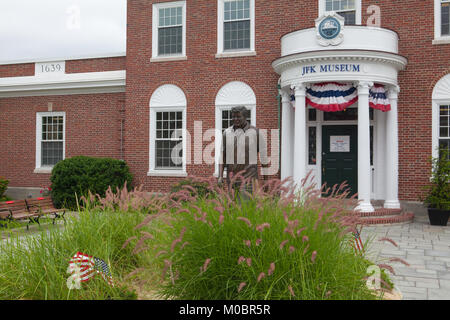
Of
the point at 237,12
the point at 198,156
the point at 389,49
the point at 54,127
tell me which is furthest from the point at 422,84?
the point at 54,127

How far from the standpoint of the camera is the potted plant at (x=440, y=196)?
11625 mm

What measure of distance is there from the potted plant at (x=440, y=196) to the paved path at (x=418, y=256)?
0.28 metres

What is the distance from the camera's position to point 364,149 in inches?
459

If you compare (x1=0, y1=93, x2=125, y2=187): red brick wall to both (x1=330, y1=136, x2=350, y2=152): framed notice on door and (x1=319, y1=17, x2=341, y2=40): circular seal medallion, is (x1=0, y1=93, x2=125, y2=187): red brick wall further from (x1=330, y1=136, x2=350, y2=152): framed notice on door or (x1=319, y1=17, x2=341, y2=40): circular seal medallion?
(x1=319, y1=17, x2=341, y2=40): circular seal medallion

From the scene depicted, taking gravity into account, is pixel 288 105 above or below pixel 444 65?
below

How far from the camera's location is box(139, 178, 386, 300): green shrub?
3807 millimetres

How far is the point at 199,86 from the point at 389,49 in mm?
6460

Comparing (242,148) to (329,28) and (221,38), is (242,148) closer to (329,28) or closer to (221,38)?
(329,28)

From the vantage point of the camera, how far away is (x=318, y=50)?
11.8 metres

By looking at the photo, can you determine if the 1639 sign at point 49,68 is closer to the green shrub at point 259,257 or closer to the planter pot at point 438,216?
the planter pot at point 438,216

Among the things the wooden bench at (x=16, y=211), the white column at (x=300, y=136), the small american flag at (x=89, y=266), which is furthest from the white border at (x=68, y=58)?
the small american flag at (x=89, y=266)

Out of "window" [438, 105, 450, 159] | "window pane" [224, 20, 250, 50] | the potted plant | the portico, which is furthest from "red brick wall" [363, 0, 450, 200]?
"window pane" [224, 20, 250, 50]

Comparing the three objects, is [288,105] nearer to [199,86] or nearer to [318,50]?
[318,50]

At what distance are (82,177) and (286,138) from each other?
7004 millimetres
